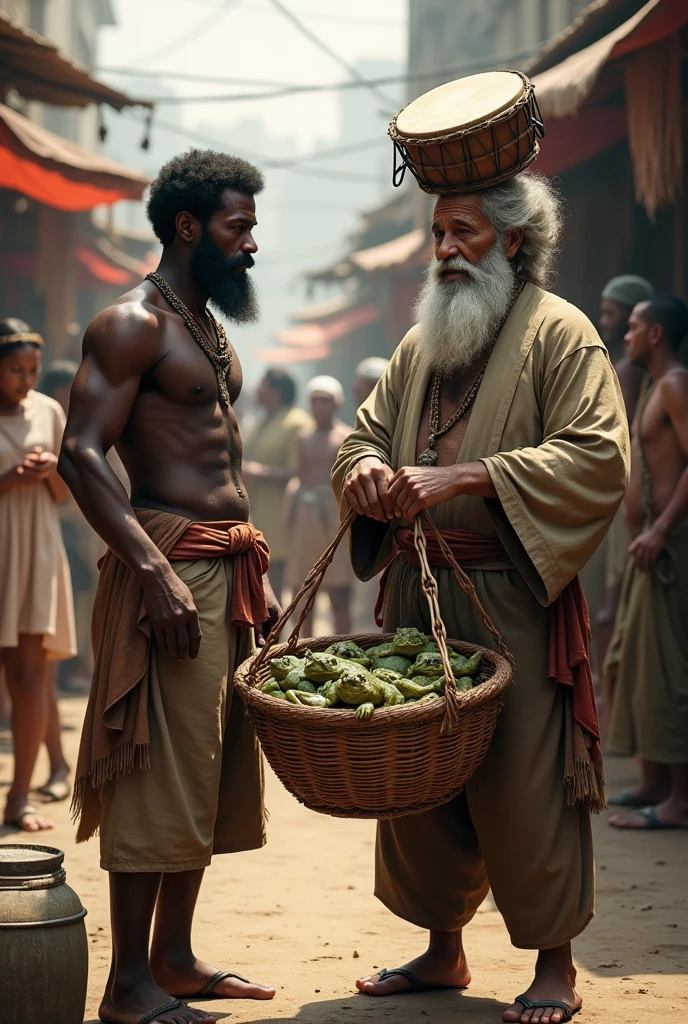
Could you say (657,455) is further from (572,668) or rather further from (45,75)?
(45,75)

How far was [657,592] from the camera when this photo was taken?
253 inches

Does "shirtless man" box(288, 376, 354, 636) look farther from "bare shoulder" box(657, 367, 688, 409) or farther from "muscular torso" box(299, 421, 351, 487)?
"bare shoulder" box(657, 367, 688, 409)

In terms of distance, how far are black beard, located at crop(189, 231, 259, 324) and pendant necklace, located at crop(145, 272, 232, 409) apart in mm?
94

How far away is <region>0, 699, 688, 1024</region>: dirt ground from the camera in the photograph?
3986 millimetres

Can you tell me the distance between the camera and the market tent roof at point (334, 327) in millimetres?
24031

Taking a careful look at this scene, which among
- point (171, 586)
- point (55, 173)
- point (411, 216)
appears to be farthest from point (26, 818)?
point (411, 216)

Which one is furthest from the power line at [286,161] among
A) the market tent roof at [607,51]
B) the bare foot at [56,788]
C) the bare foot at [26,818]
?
the bare foot at [26,818]

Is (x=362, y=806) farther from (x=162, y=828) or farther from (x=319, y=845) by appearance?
(x=319, y=845)

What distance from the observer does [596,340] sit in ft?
12.8

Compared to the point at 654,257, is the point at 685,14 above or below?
above

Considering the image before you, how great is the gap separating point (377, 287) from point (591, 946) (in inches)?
770

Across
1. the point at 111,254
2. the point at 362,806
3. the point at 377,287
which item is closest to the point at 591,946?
the point at 362,806

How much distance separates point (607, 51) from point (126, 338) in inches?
157

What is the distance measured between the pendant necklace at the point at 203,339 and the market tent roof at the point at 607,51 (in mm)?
3177
